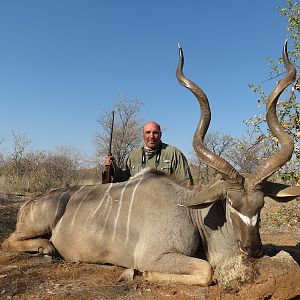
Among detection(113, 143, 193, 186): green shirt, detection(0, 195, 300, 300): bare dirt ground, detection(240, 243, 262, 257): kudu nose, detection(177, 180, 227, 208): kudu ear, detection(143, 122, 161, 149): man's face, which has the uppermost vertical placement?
detection(143, 122, 161, 149): man's face

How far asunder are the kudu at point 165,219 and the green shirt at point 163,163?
3.08 feet

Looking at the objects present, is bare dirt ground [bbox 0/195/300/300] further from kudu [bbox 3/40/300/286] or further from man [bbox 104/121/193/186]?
man [bbox 104/121/193/186]

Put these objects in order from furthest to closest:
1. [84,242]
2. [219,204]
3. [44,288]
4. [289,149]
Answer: [84,242]
[219,204]
[289,149]
[44,288]

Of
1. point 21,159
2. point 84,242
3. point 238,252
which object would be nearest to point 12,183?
point 21,159

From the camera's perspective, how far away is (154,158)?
15.6 feet

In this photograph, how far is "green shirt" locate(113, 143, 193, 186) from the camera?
4.63m

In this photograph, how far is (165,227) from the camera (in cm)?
309

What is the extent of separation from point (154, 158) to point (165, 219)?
1681 millimetres

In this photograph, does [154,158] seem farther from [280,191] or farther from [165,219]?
[280,191]

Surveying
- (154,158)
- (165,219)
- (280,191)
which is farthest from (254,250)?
(154,158)

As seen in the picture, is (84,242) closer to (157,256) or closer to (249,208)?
(157,256)

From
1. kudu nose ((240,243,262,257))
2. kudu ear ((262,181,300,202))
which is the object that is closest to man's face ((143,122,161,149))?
kudu ear ((262,181,300,202))

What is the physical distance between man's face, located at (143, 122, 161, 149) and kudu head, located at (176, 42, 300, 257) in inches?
57.6

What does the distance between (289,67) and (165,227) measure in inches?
62.4
